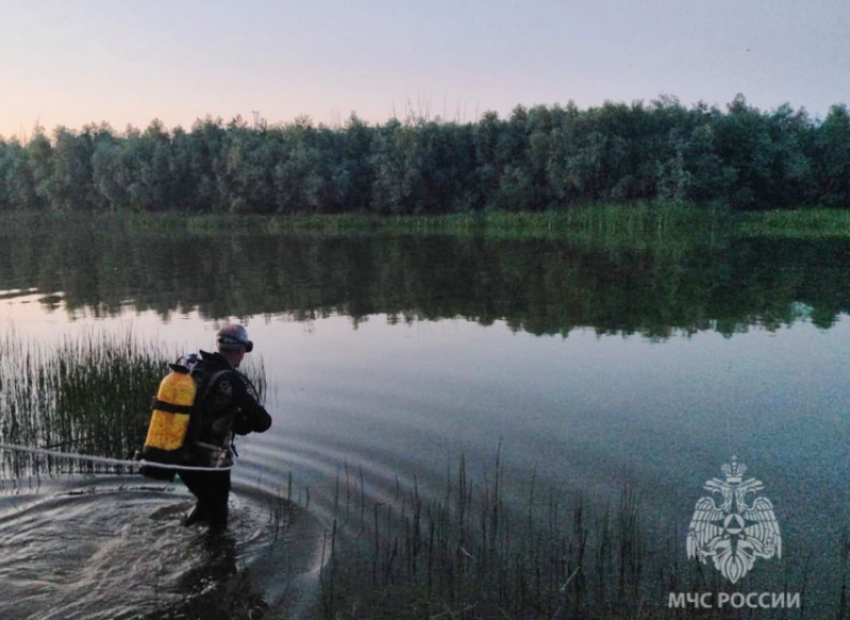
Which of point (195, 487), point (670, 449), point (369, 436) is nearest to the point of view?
point (195, 487)

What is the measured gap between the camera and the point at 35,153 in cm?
9231

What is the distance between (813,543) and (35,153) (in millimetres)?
100951

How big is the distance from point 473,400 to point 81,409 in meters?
5.56

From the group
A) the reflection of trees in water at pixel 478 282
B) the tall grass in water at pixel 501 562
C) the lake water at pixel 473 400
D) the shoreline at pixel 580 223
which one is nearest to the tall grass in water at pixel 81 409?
the lake water at pixel 473 400

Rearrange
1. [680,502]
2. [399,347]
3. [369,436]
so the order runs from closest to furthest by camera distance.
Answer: [680,502] → [369,436] → [399,347]

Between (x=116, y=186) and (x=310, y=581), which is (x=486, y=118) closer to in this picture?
(x=116, y=186)

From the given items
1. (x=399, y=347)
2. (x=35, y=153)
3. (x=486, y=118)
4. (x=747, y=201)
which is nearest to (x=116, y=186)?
(x=35, y=153)

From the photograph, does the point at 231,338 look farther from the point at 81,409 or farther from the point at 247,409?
the point at 81,409

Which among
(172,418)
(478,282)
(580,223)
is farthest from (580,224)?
(172,418)

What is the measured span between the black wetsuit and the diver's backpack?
3.6 inches

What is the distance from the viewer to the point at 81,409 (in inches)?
399

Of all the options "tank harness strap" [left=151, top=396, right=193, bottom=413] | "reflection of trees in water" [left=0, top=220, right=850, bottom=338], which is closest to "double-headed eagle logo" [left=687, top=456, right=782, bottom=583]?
"tank harness strap" [left=151, top=396, right=193, bottom=413]

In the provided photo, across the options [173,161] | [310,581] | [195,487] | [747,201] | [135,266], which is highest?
[173,161]

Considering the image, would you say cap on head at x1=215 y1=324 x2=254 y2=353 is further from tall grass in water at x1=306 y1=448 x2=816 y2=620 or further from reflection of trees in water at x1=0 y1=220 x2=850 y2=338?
reflection of trees in water at x1=0 y1=220 x2=850 y2=338
